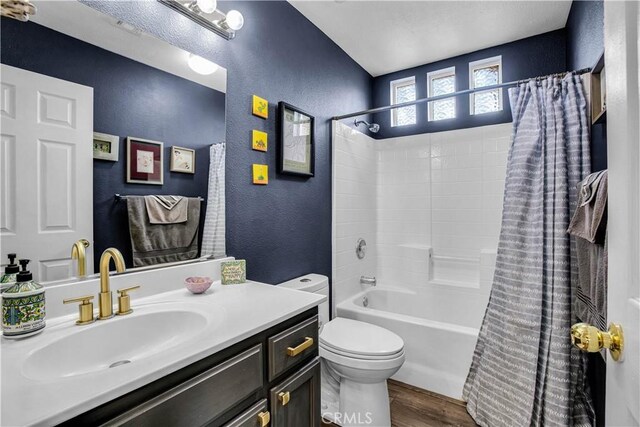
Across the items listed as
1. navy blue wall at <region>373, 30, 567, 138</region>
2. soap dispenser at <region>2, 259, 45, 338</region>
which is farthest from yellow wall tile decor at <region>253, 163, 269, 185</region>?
navy blue wall at <region>373, 30, 567, 138</region>

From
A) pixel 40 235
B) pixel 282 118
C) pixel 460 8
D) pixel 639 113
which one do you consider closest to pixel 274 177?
pixel 282 118

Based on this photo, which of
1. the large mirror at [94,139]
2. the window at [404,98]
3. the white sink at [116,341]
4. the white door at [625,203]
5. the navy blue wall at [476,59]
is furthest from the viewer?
the window at [404,98]

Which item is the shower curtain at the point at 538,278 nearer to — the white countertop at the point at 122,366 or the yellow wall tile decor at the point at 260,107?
the white countertop at the point at 122,366

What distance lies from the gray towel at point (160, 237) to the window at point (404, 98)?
232 centimetres

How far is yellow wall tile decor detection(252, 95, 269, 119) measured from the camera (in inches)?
66.7

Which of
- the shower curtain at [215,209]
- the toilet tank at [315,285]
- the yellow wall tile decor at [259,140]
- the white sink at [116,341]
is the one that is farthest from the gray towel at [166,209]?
the toilet tank at [315,285]

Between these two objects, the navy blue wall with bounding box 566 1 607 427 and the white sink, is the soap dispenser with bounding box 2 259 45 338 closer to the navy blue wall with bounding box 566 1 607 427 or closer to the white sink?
the white sink

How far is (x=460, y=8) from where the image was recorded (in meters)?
2.05

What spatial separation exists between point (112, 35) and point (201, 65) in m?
0.37

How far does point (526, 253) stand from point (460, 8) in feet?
5.41

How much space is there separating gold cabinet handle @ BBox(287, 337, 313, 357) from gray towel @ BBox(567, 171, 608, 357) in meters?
0.97

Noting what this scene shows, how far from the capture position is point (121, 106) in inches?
44.5

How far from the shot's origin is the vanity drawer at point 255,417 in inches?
33.8

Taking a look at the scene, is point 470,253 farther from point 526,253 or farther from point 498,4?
point 498,4
